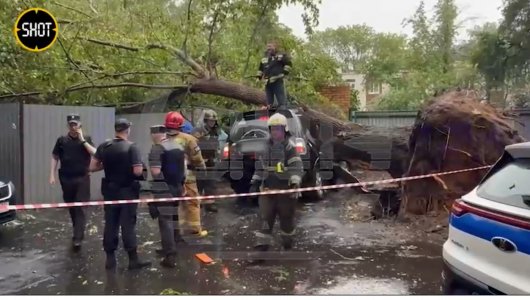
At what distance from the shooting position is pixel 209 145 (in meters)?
7.34

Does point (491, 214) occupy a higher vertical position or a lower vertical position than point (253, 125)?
lower

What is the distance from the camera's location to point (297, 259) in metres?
4.78

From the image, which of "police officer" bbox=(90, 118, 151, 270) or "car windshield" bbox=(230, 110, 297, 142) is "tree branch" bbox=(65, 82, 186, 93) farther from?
"police officer" bbox=(90, 118, 151, 270)

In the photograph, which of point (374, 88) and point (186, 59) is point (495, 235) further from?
point (374, 88)

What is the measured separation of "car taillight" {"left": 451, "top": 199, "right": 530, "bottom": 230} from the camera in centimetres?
246

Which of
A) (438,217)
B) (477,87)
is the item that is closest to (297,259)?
(438,217)

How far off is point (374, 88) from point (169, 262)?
597 centimetres

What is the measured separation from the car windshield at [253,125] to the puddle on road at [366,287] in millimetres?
3328

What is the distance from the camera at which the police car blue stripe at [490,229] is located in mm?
2420

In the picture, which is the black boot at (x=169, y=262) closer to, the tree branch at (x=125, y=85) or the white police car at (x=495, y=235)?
the white police car at (x=495, y=235)

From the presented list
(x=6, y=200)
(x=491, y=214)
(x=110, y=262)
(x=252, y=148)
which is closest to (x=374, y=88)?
(x=252, y=148)

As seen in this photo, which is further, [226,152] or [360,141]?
[360,141]

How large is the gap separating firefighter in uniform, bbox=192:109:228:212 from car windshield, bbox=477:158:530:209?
4671 mm

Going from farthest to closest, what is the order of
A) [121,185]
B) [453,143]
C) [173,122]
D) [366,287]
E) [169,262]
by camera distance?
[453,143], [173,122], [169,262], [121,185], [366,287]
